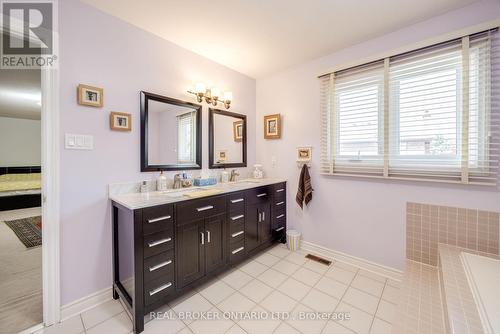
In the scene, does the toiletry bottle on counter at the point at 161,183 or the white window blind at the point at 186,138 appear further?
the white window blind at the point at 186,138

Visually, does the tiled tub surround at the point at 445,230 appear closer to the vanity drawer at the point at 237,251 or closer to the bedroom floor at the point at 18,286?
the vanity drawer at the point at 237,251

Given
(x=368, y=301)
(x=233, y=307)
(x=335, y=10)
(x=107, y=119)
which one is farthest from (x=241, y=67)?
(x=368, y=301)

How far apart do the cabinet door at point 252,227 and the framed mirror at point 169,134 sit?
844 millimetres

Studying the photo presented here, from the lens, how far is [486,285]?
125cm

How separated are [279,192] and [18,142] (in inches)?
306

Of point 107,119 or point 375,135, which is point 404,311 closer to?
point 375,135

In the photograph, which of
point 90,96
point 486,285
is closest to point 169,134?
point 90,96

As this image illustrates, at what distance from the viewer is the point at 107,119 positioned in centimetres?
175

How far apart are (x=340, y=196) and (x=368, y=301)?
3.46 feet

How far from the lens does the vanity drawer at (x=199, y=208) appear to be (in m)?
1.68

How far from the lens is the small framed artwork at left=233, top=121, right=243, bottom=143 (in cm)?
292

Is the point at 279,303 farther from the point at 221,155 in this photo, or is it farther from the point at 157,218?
the point at 221,155

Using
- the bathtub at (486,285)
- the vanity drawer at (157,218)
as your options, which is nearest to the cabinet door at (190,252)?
the vanity drawer at (157,218)

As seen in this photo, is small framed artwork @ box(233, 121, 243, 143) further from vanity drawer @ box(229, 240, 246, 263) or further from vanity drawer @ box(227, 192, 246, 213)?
vanity drawer @ box(229, 240, 246, 263)
